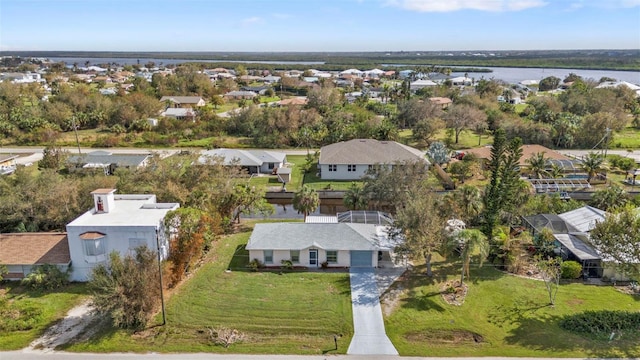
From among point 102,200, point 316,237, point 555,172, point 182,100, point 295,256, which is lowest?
point 295,256

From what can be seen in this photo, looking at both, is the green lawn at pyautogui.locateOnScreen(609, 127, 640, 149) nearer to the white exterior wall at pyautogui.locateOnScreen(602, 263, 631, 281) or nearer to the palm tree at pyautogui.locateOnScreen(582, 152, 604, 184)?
the palm tree at pyautogui.locateOnScreen(582, 152, 604, 184)

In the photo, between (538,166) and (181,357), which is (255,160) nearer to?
(538,166)

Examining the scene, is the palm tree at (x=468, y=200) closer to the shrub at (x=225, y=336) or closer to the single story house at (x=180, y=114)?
the shrub at (x=225, y=336)

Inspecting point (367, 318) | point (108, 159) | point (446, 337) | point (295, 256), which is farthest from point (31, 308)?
point (108, 159)

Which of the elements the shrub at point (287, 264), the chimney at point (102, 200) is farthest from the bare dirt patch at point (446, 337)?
the chimney at point (102, 200)

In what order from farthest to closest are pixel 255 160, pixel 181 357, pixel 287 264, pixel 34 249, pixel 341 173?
pixel 255 160
pixel 341 173
pixel 287 264
pixel 34 249
pixel 181 357

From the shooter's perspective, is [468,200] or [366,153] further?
[366,153]

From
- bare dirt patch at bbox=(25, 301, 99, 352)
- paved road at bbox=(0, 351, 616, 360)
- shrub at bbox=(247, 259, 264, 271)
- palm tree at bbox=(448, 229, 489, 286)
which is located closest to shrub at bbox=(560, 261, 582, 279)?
palm tree at bbox=(448, 229, 489, 286)
